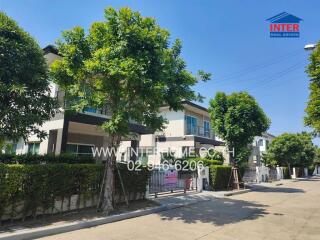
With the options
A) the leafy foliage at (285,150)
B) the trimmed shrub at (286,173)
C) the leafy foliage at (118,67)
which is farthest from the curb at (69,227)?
the trimmed shrub at (286,173)

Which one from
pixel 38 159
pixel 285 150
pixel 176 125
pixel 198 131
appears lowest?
pixel 38 159

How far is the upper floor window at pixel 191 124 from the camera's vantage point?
27469 mm

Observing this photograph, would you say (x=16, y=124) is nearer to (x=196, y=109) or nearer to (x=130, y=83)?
(x=130, y=83)

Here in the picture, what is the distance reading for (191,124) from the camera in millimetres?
28094

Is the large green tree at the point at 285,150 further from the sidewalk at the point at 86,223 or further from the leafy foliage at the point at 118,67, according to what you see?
→ the leafy foliage at the point at 118,67

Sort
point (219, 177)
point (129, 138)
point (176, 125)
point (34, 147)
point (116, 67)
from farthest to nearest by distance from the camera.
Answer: point (176, 125) < point (219, 177) < point (34, 147) < point (129, 138) < point (116, 67)

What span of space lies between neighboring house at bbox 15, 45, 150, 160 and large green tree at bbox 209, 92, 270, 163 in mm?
6794

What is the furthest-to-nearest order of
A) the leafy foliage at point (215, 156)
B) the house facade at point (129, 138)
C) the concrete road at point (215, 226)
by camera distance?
1. the leafy foliage at point (215, 156)
2. the house facade at point (129, 138)
3. the concrete road at point (215, 226)

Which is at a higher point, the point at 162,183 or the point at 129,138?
the point at 129,138

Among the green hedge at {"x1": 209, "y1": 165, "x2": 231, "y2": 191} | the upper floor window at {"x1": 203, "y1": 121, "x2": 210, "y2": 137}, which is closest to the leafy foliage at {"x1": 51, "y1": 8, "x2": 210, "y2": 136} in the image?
the green hedge at {"x1": 209, "y1": 165, "x2": 231, "y2": 191}

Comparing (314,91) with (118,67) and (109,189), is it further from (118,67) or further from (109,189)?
(109,189)

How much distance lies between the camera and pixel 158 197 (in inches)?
539

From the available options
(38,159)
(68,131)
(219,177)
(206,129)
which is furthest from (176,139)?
(38,159)

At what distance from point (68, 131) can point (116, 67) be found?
8847 millimetres
